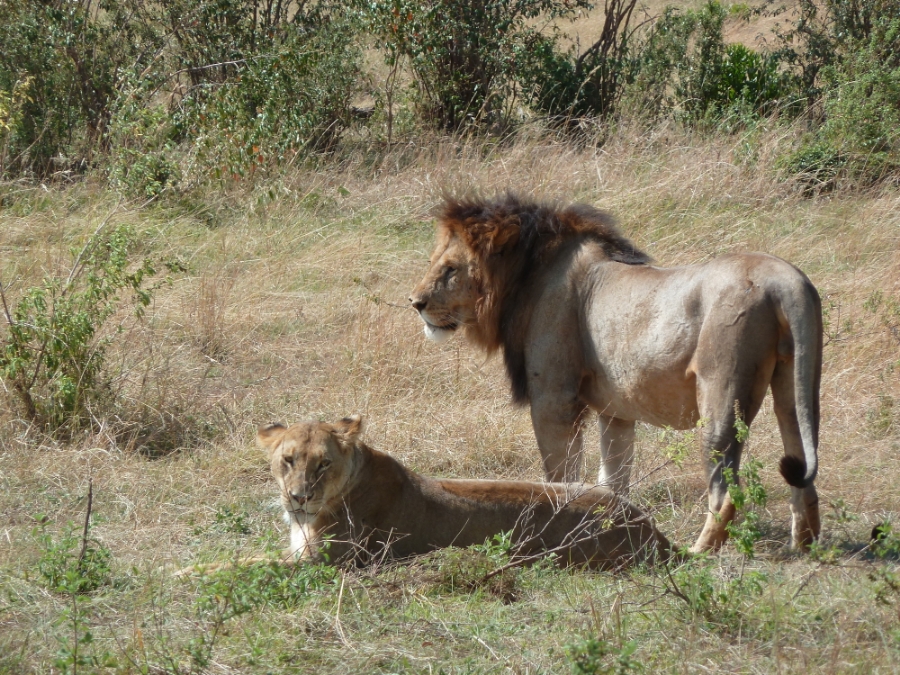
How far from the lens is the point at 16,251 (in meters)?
8.23

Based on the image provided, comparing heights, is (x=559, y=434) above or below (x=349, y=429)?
below

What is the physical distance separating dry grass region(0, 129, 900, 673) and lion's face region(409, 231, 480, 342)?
827 millimetres

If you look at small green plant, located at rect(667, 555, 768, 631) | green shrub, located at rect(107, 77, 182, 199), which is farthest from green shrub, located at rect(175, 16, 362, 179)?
small green plant, located at rect(667, 555, 768, 631)

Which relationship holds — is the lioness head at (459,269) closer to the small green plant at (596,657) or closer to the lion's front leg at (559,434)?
the lion's front leg at (559,434)

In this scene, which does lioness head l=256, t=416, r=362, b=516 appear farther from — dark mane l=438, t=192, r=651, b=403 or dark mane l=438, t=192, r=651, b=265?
dark mane l=438, t=192, r=651, b=265

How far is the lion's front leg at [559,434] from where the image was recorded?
4.61 metres

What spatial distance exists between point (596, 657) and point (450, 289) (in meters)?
2.40

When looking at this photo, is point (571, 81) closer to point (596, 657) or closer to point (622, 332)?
point (622, 332)

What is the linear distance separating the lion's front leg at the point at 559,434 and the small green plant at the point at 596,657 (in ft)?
5.64

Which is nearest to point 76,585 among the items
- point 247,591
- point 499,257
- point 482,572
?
point 247,591

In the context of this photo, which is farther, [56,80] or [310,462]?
[56,80]

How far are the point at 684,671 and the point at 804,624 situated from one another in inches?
20.5

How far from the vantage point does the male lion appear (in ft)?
13.0

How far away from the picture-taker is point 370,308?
738 centimetres
